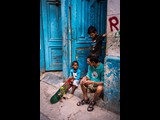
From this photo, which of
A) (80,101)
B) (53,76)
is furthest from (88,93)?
(53,76)

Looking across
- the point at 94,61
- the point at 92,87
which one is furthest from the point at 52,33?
the point at 92,87

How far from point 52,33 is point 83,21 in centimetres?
134

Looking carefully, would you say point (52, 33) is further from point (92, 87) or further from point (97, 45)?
point (92, 87)

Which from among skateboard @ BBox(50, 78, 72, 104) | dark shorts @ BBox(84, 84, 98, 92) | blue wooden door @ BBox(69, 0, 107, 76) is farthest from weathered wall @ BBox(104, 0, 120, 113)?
blue wooden door @ BBox(69, 0, 107, 76)

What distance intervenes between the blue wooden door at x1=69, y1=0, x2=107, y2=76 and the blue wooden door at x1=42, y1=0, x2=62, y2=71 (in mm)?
1042

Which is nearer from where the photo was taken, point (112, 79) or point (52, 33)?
point (112, 79)

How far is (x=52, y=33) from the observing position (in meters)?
4.88

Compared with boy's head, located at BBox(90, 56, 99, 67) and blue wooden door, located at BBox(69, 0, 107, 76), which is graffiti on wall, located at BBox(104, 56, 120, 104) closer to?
boy's head, located at BBox(90, 56, 99, 67)

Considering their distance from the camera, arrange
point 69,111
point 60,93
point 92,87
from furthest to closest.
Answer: point 60,93 → point 92,87 → point 69,111

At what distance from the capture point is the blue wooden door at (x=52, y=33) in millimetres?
4727

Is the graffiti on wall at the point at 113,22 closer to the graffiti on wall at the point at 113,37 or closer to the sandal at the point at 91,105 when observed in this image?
the graffiti on wall at the point at 113,37

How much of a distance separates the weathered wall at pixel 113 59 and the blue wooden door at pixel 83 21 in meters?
1.33
